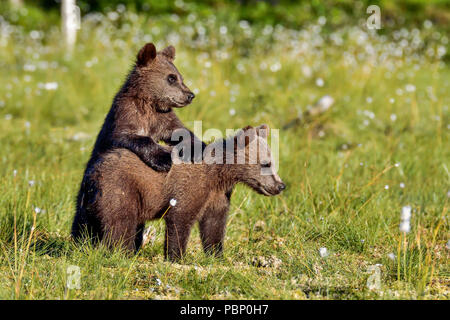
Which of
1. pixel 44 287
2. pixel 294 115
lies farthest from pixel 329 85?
pixel 44 287

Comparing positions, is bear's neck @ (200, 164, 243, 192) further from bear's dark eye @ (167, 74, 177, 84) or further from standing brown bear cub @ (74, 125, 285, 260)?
bear's dark eye @ (167, 74, 177, 84)

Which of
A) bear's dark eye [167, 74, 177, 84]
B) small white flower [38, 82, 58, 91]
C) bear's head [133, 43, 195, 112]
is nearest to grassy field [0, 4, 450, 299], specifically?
small white flower [38, 82, 58, 91]

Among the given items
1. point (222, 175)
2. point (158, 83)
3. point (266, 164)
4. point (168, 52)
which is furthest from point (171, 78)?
point (266, 164)

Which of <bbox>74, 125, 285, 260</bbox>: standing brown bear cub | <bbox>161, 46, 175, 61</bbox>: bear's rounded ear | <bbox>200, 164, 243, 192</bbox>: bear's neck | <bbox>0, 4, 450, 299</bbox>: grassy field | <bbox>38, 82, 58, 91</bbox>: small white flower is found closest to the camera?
<bbox>0, 4, 450, 299</bbox>: grassy field

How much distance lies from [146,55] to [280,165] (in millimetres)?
A: 2192

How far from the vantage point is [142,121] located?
4.97 metres

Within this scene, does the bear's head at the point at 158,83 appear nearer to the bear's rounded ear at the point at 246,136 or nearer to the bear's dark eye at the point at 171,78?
the bear's dark eye at the point at 171,78

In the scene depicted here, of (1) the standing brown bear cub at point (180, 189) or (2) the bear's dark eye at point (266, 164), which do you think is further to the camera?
(2) the bear's dark eye at point (266, 164)

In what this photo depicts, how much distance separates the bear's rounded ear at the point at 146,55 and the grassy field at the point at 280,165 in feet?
4.95

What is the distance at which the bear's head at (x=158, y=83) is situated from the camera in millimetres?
5082

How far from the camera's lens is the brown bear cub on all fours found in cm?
463

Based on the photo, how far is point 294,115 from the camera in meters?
8.88

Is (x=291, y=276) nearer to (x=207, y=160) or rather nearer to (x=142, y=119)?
(x=207, y=160)

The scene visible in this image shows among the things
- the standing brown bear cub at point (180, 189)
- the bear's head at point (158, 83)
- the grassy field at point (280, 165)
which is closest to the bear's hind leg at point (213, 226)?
the standing brown bear cub at point (180, 189)
